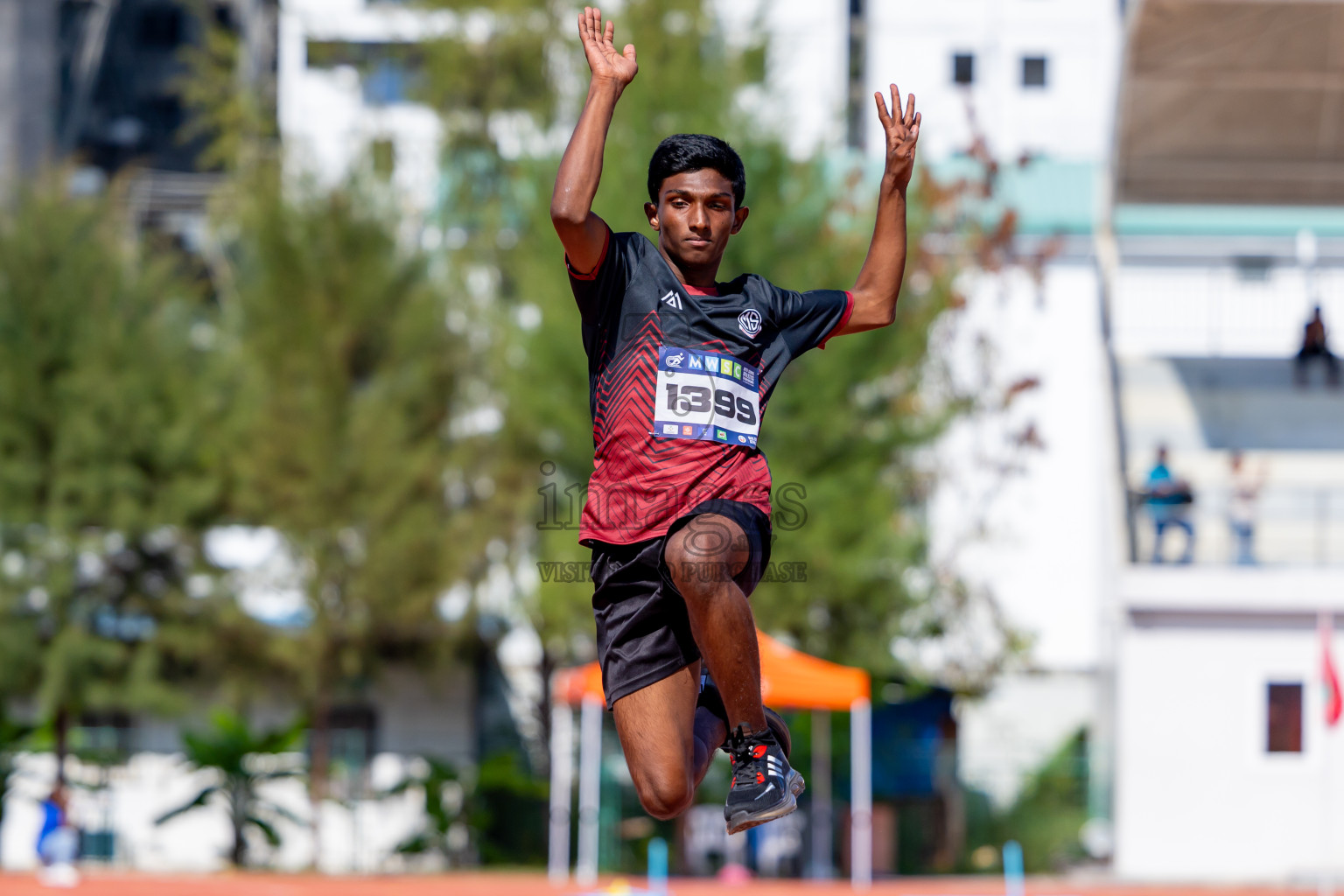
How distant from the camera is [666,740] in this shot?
4520mm

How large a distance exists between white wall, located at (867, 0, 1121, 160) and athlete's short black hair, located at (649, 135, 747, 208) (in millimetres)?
31326

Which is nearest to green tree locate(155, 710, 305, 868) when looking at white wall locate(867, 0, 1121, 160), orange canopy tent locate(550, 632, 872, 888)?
orange canopy tent locate(550, 632, 872, 888)

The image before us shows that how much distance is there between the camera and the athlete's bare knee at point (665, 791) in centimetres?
446

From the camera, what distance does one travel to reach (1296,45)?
890 inches

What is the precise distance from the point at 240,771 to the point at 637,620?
66.6 feet

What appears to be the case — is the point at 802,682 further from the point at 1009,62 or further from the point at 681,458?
the point at 1009,62

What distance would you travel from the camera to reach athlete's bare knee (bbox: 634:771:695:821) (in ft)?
14.6

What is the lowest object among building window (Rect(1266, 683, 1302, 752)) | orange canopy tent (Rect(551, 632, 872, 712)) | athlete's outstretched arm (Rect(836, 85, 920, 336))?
building window (Rect(1266, 683, 1302, 752))

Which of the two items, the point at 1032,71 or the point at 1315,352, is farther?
the point at 1032,71

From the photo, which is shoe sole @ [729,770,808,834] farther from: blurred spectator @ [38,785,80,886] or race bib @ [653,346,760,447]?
blurred spectator @ [38,785,80,886]

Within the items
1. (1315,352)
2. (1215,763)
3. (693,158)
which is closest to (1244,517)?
(1215,763)

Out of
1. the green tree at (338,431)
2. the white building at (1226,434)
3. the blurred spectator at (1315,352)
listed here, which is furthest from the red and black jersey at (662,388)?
the blurred spectator at (1315,352)

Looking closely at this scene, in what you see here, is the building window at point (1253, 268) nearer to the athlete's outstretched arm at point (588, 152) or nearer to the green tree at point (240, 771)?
the green tree at point (240, 771)

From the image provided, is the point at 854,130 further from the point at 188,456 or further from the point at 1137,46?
the point at 188,456
